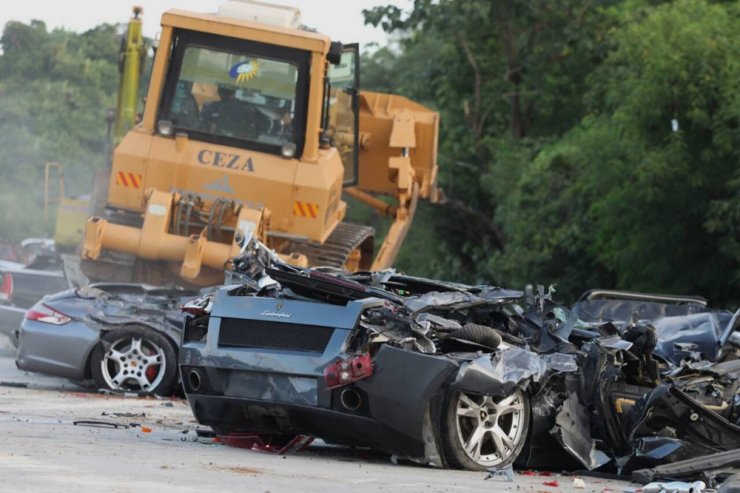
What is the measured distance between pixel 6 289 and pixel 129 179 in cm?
410

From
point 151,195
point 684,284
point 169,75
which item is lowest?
point 684,284

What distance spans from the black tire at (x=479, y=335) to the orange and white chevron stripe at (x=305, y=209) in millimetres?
7670

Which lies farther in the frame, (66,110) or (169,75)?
(66,110)

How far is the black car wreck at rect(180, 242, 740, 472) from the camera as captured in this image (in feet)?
31.3

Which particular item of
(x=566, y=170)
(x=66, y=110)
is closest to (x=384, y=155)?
(x=566, y=170)

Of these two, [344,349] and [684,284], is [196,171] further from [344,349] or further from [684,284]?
[684,284]

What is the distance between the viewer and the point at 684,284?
29.2 m

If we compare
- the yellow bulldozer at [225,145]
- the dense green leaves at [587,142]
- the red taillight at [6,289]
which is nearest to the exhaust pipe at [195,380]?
the yellow bulldozer at [225,145]

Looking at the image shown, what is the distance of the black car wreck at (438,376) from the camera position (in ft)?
31.3

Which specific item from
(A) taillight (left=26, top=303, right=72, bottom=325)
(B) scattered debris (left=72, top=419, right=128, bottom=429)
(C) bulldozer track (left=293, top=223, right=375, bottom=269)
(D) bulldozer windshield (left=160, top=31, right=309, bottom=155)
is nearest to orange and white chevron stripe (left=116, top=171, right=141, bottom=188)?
(D) bulldozer windshield (left=160, top=31, right=309, bottom=155)

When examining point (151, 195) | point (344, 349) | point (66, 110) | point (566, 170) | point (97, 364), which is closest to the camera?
point (344, 349)

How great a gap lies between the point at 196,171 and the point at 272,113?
3.56 feet

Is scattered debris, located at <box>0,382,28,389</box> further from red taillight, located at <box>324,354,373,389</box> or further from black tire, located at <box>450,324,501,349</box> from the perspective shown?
black tire, located at <box>450,324,501,349</box>

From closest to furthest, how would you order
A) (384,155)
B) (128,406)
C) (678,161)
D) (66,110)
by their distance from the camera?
(128,406) → (384,155) → (678,161) → (66,110)
